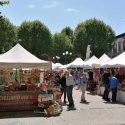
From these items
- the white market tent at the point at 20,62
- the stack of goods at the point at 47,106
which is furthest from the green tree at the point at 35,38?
the stack of goods at the point at 47,106

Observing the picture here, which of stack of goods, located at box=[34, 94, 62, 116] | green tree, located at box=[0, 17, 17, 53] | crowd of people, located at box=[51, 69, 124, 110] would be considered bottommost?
stack of goods, located at box=[34, 94, 62, 116]

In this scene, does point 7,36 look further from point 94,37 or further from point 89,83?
point 89,83

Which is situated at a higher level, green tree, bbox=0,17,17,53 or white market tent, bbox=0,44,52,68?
green tree, bbox=0,17,17,53

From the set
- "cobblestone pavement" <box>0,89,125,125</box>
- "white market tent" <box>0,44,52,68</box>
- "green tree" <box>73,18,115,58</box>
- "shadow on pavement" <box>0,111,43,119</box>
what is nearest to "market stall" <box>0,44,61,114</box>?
"white market tent" <box>0,44,52,68</box>

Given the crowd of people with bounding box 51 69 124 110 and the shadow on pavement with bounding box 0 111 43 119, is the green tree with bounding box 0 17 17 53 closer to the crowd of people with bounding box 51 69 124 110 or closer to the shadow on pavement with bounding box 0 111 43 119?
the crowd of people with bounding box 51 69 124 110

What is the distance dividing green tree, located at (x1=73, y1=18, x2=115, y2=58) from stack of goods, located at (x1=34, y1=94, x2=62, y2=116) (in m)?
47.3

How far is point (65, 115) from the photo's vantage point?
16203 mm

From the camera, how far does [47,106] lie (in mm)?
16828

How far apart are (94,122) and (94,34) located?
170ft

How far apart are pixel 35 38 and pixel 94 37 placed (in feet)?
33.5

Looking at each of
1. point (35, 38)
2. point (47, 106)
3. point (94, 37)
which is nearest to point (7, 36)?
point (35, 38)

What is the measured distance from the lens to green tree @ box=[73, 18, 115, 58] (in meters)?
64.5

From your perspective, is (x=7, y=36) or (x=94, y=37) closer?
(x=7, y=36)

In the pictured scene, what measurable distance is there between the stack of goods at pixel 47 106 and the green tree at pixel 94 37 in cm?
4734
